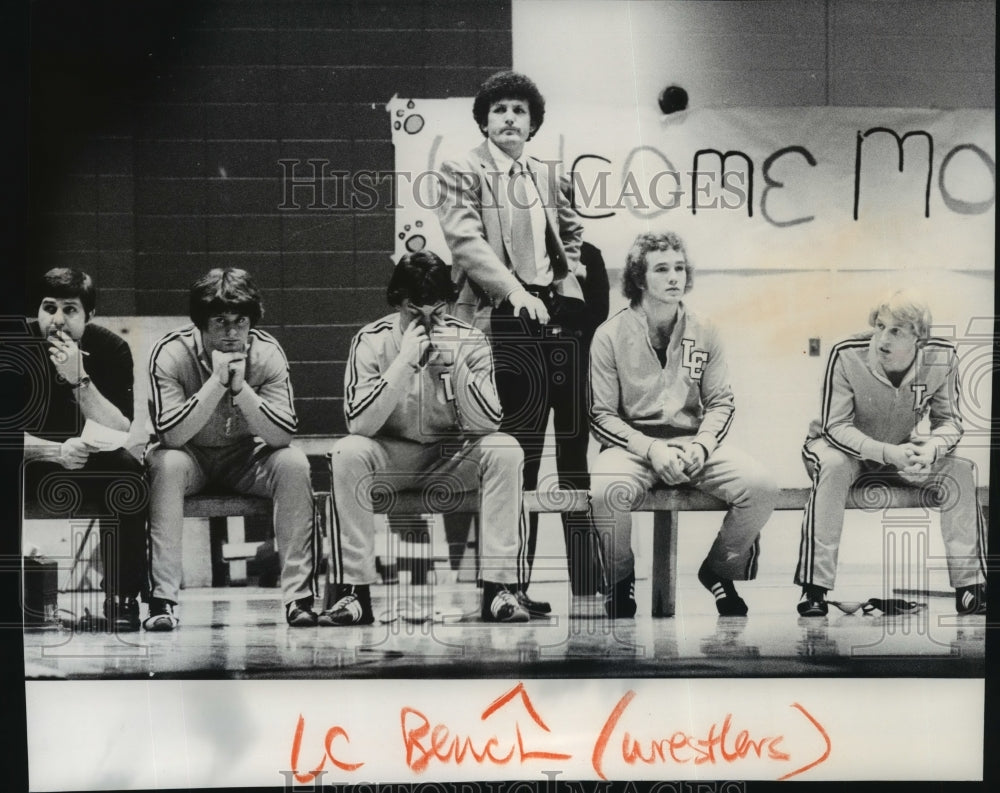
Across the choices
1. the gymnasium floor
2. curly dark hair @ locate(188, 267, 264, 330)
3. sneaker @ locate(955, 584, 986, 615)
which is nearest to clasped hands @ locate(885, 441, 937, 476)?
the gymnasium floor

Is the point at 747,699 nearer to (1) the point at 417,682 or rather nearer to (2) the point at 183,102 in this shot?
(1) the point at 417,682

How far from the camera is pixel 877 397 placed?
4375 mm

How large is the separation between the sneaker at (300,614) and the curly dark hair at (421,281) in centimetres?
111

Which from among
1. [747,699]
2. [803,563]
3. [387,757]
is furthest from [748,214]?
[387,757]

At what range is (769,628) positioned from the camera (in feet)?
14.4

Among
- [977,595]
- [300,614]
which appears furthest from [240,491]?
[977,595]

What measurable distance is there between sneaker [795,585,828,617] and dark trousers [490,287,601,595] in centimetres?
75

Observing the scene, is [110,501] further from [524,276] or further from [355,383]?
[524,276]

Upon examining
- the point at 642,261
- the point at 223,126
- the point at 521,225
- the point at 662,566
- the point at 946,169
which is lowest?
the point at 662,566

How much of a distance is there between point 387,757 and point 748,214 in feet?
7.65

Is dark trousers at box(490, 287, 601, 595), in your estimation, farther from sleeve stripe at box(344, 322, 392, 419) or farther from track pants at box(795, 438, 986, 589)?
track pants at box(795, 438, 986, 589)

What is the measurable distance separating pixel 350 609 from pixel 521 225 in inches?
59.4

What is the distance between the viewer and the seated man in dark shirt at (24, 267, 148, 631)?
431 centimetres

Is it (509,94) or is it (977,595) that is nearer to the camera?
(509,94)
